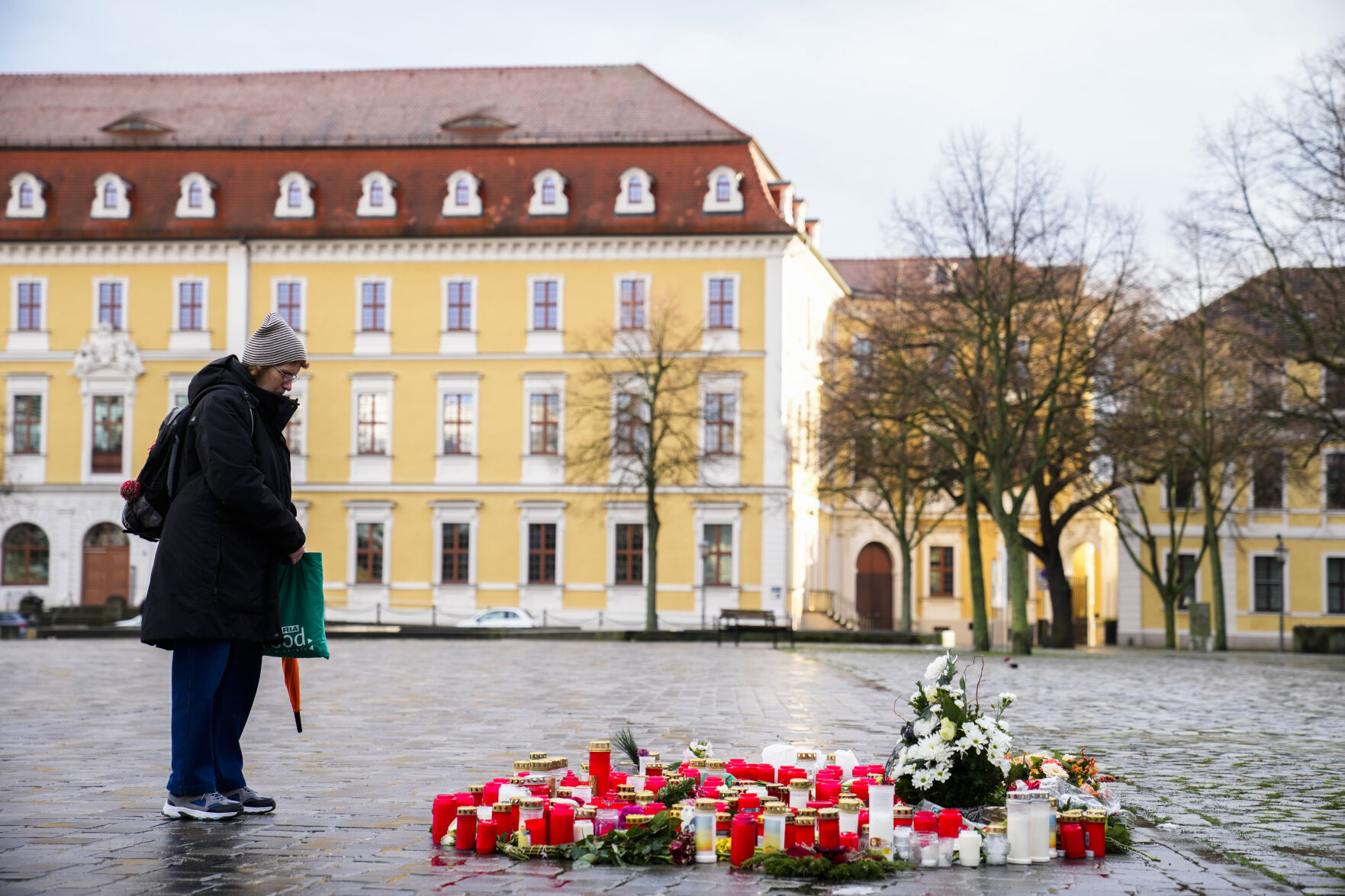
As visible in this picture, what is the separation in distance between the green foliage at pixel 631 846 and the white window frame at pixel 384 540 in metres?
46.2

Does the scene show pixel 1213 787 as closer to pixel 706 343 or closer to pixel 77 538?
pixel 706 343

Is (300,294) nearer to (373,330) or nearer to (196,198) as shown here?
(373,330)

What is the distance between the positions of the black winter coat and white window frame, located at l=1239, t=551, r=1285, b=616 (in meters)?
52.8

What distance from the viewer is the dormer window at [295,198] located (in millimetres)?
52438

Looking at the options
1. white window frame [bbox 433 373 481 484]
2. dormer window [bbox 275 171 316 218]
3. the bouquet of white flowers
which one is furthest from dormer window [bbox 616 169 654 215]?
the bouquet of white flowers

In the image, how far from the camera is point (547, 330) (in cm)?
5181

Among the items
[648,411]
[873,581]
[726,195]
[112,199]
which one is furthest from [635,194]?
[873,581]

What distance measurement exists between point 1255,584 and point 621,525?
22425mm

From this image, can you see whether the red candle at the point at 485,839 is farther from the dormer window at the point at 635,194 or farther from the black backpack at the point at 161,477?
the dormer window at the point at 635,194

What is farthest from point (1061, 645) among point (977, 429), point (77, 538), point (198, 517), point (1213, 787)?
point (198, 517)

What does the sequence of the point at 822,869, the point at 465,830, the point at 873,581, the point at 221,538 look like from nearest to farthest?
the point at 822,869
the point at 465,830
the point at 221,538
the point at 873,581

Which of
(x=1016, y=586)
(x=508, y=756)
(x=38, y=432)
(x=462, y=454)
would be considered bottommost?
(x=508, y=756)

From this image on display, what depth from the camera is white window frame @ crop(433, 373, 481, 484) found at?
5191 centimetres

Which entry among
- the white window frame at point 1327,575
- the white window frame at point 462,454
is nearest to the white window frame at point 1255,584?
the white window frame at point 1327,575
